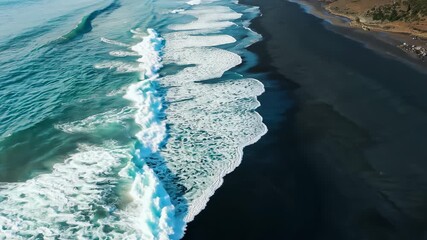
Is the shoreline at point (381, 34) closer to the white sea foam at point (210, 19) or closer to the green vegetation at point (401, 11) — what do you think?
the green vegetation at point (401, 11)

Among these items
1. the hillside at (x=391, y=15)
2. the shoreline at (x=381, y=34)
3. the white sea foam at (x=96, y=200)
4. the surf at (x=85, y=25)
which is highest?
the hillside at (x=391, y=15)

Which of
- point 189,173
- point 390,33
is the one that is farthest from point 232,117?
Answer: point 390,33

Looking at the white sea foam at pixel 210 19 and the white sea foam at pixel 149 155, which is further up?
the white sea foam at pixel 210 19

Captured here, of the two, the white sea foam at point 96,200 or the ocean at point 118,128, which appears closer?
the white sea foam at point 96,200

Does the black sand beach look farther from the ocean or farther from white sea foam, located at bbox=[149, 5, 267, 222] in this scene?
the ocean

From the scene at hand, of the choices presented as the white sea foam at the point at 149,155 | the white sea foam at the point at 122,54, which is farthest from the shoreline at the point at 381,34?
the white sea foam at the point at 122,54

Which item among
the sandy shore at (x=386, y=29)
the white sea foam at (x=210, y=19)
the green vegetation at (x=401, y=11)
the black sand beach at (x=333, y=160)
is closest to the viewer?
the black sand beach at (x=333, y=160)

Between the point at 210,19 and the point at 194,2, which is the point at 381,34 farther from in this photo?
the point at 194,2
